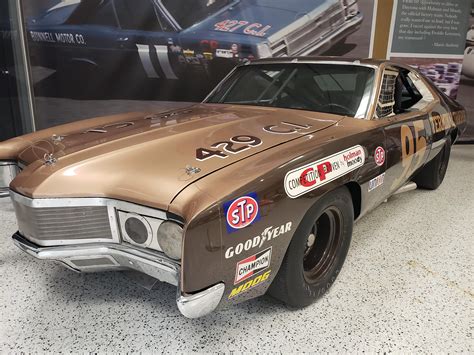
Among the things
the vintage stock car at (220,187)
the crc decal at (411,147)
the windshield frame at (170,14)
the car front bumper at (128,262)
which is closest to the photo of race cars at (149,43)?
the windshield frame at (170,14)

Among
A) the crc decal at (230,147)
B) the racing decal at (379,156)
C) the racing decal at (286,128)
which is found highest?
the crc decal at (230,147)

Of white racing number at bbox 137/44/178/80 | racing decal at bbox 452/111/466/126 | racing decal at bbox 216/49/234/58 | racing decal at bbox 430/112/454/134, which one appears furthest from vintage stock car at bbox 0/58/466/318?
racing decal at bbox 216/49/234/58

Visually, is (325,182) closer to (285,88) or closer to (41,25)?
(285,88)

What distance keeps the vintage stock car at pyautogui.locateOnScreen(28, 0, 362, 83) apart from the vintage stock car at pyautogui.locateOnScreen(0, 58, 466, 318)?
209 centimetres

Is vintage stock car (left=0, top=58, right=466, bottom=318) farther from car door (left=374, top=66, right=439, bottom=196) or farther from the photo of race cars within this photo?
the photo of race cars

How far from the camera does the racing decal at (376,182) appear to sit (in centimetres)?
179

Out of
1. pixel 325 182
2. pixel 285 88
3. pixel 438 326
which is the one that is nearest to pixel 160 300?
pixel 325 182

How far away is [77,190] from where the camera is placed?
1.21 meters

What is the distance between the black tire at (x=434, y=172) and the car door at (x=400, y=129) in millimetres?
544

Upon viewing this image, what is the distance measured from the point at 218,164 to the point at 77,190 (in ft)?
1.56

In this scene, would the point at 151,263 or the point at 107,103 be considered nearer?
the point at 151,263

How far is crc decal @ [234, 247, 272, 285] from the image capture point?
1175 mm

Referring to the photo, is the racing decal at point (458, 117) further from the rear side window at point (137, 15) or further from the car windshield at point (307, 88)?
the rear side window at point (137, 15)

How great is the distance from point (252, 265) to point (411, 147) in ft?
4.85
